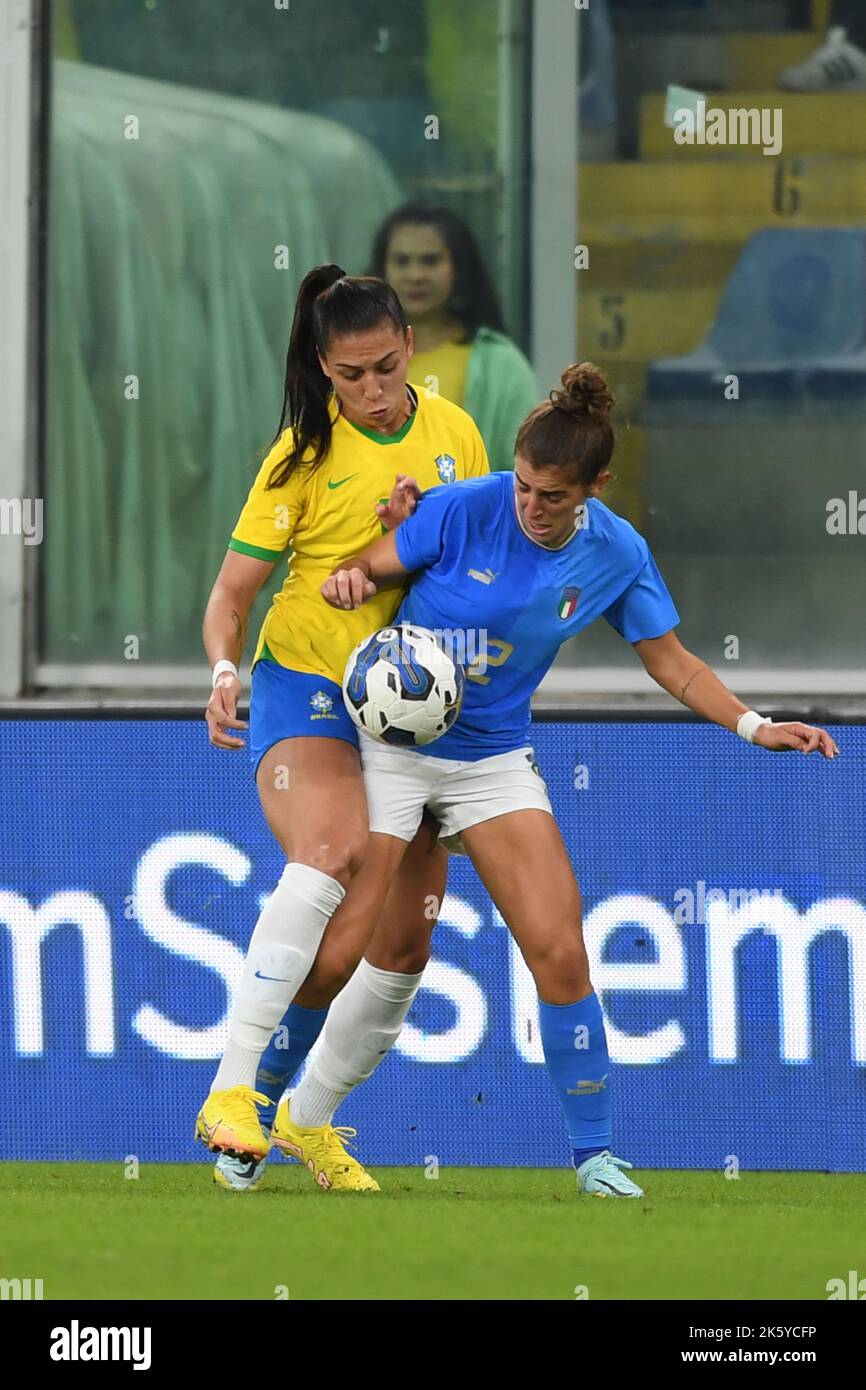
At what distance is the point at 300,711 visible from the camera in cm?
542

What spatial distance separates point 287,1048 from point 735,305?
11.4 ft

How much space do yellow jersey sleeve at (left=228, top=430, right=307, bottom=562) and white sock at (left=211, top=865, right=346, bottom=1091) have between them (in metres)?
0.73

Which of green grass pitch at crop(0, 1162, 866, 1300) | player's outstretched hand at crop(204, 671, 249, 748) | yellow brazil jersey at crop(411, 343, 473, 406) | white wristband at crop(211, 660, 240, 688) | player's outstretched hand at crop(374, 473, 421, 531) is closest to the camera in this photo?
green grass pitch at crop(0, 1162, 866, 1300)

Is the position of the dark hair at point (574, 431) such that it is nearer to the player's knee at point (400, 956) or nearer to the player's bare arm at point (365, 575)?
the player's bare arm at point (365, 575)

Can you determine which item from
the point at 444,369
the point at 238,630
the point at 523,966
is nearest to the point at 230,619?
the point at 238,630

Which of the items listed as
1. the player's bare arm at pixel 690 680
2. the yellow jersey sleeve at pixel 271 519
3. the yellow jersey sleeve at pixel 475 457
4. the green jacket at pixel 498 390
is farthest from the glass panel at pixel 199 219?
the player's bare arm at pixel 690 680

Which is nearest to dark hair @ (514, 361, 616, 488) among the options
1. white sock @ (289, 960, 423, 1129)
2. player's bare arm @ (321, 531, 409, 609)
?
player's bare arm @ (321, 531, 409, 609)

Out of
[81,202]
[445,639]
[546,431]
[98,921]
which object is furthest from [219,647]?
[81,202]

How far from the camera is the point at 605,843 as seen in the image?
6902 mm

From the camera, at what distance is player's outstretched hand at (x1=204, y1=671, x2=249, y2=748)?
16.6 ft

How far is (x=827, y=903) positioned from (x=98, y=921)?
2088mm

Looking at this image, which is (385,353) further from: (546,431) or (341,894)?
(341,894)

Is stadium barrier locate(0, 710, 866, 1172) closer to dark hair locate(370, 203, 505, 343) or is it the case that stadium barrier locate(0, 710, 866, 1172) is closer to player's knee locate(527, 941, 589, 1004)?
player's knee locate(527, 941, 589, 1004)

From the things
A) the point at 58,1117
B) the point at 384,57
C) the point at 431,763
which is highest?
the point at 384,57
